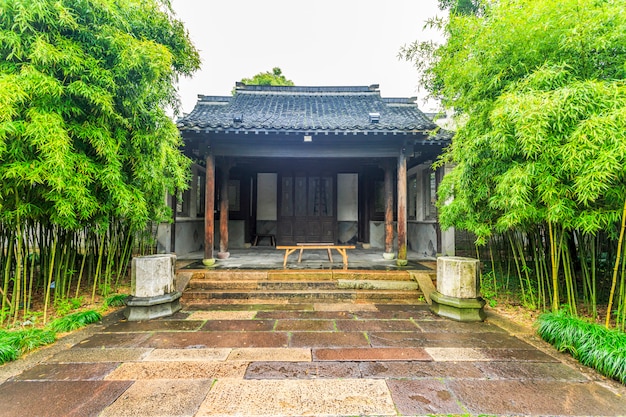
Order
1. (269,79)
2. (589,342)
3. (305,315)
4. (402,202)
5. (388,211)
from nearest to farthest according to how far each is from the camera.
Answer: (589,342)
(305,315)
(402,202)
(388,211)
(269,79)

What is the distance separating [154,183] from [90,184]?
0.84 metres

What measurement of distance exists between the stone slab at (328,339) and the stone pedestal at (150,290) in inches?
68.2

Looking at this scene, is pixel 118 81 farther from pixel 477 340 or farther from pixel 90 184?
pixel 477 340

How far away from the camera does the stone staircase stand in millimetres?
3910

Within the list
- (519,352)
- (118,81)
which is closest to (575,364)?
(519,352)

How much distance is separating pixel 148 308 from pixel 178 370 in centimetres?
142

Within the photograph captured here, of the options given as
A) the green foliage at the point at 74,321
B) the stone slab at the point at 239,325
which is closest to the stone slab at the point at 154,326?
the stone slab at the point at 239,325

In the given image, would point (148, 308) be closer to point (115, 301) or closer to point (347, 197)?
point (115, 301)

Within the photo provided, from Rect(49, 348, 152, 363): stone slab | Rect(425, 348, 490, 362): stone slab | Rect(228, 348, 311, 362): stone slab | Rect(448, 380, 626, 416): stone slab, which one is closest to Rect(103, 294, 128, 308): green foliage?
Rect(49, 348, 152, 363): stone slab

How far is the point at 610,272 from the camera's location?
3.41 metres

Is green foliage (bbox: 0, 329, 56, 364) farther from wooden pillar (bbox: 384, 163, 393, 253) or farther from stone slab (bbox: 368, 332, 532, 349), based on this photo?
wooden pillar (bbox: 384, 163, 393, 253)

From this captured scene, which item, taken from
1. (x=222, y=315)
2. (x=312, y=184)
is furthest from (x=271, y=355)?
(x=312, y=184)

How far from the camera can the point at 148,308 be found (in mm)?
3199

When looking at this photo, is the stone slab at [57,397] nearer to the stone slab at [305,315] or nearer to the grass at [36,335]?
the grass at [36,335]
